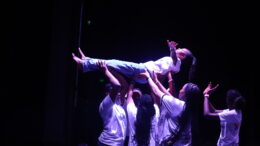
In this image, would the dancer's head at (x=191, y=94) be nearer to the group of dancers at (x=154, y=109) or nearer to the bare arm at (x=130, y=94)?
the group of dancers at (x=154, y=109)

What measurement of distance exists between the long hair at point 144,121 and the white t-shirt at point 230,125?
1.12 metres

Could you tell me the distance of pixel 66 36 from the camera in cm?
473

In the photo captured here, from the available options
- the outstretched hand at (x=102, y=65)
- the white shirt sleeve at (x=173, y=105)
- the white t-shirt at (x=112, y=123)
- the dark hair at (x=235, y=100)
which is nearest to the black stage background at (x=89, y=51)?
the white t-shirt at (x=112, y=123)

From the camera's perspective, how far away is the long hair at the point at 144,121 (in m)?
3.56

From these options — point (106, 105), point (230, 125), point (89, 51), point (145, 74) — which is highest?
point (89, 51)

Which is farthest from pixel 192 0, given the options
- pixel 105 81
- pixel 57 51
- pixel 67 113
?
pixel 67 113

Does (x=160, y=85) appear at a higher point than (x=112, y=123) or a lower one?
higher

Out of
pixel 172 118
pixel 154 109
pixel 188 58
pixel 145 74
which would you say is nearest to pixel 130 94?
pixel 145 74

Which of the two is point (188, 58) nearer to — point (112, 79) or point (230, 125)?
point (230, 125)

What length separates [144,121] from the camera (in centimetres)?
356

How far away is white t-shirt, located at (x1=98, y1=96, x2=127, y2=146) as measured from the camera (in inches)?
151

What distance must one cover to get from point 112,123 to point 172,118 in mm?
786

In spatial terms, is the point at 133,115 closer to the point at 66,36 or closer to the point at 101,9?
the point at 66,36

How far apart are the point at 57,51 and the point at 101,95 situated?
996mm
